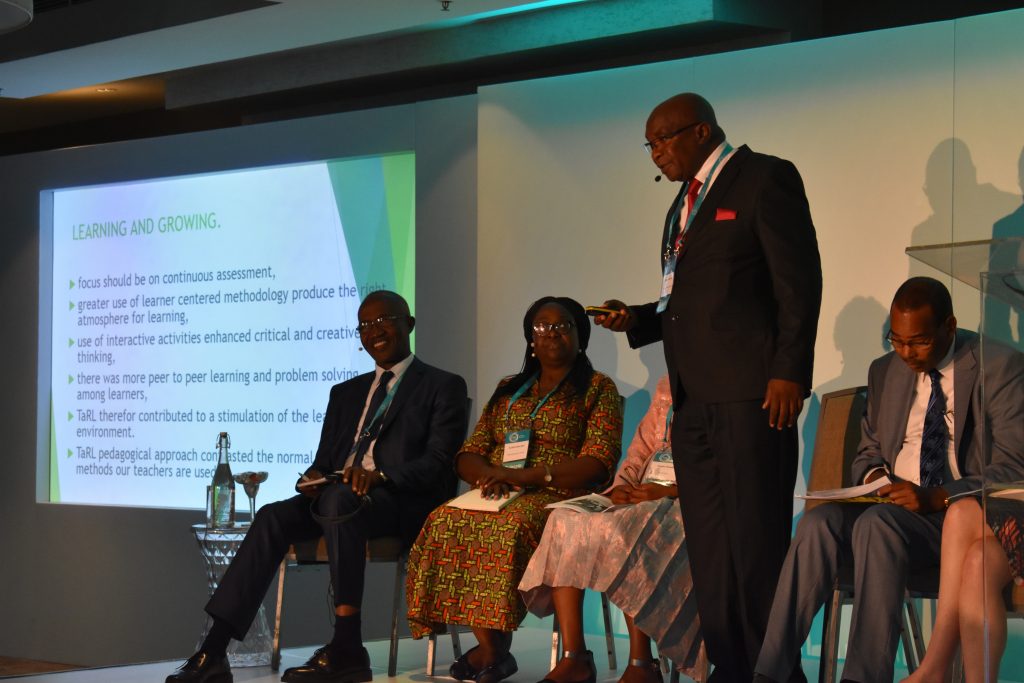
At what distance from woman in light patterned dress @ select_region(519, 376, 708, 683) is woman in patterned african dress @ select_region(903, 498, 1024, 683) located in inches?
35.0

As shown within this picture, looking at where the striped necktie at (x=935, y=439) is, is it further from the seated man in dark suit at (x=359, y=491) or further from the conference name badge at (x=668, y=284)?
the seated man in dark suit at (x=359, y=491)

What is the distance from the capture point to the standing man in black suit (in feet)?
10.7

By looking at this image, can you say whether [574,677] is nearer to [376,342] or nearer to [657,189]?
[376,342]

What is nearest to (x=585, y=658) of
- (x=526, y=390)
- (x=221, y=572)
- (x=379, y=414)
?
(x=526, y=390)

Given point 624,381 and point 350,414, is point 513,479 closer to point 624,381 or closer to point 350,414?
point 350,414

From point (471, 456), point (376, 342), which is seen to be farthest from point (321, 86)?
point (471, 456)

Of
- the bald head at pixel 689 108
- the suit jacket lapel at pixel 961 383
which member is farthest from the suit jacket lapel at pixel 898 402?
the bald head at pixel 689 108

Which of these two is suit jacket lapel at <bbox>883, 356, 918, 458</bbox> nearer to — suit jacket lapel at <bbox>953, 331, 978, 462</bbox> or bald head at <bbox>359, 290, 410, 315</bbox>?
suit jacket lapel at <bbox>953, 331, 978, 462</bbox>

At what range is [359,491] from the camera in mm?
4602

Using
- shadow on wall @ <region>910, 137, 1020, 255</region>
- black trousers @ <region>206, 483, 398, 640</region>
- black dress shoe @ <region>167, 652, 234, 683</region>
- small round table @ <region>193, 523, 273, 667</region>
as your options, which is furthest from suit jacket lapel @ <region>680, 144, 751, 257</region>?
small round table @ <region>193, 523, 273, 667</region>

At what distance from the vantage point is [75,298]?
8227 mm

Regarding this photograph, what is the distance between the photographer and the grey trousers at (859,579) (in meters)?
3.24

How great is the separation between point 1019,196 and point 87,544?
18.8ft

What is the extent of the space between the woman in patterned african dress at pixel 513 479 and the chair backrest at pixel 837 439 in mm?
673
